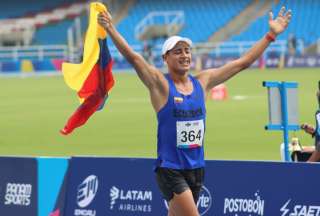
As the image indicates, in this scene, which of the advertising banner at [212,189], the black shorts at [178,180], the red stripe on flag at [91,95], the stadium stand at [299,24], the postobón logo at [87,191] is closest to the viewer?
the black shorts at [178,180]

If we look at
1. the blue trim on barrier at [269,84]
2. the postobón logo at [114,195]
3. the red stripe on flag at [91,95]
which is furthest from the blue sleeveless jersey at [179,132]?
the blue trim on barrier at [269,84]

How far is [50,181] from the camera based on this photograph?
34.4 ft

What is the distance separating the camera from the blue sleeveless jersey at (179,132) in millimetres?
7992

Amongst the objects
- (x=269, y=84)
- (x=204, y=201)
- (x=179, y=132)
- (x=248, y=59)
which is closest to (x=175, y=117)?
(x=179, y=132)

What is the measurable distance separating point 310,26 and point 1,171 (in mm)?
55212

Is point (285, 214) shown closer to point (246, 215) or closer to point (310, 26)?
point (246, 215)

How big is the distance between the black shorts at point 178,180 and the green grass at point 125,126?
329 inches

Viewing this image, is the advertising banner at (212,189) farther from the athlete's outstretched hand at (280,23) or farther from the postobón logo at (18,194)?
Answer: the athlete's outstretched hand at (280,23)

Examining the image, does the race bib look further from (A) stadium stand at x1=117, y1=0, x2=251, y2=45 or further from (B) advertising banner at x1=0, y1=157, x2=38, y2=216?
(A) stadium stand at x1=117, y1=0, x2=251, y2=45

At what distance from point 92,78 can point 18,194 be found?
209 centimetres

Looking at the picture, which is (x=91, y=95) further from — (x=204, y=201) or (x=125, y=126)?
(x=125, y=126)

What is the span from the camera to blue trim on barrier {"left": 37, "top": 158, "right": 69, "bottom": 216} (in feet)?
34.3

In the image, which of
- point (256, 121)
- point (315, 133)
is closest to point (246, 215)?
point (315, 133)

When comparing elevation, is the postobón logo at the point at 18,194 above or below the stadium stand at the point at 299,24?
below
